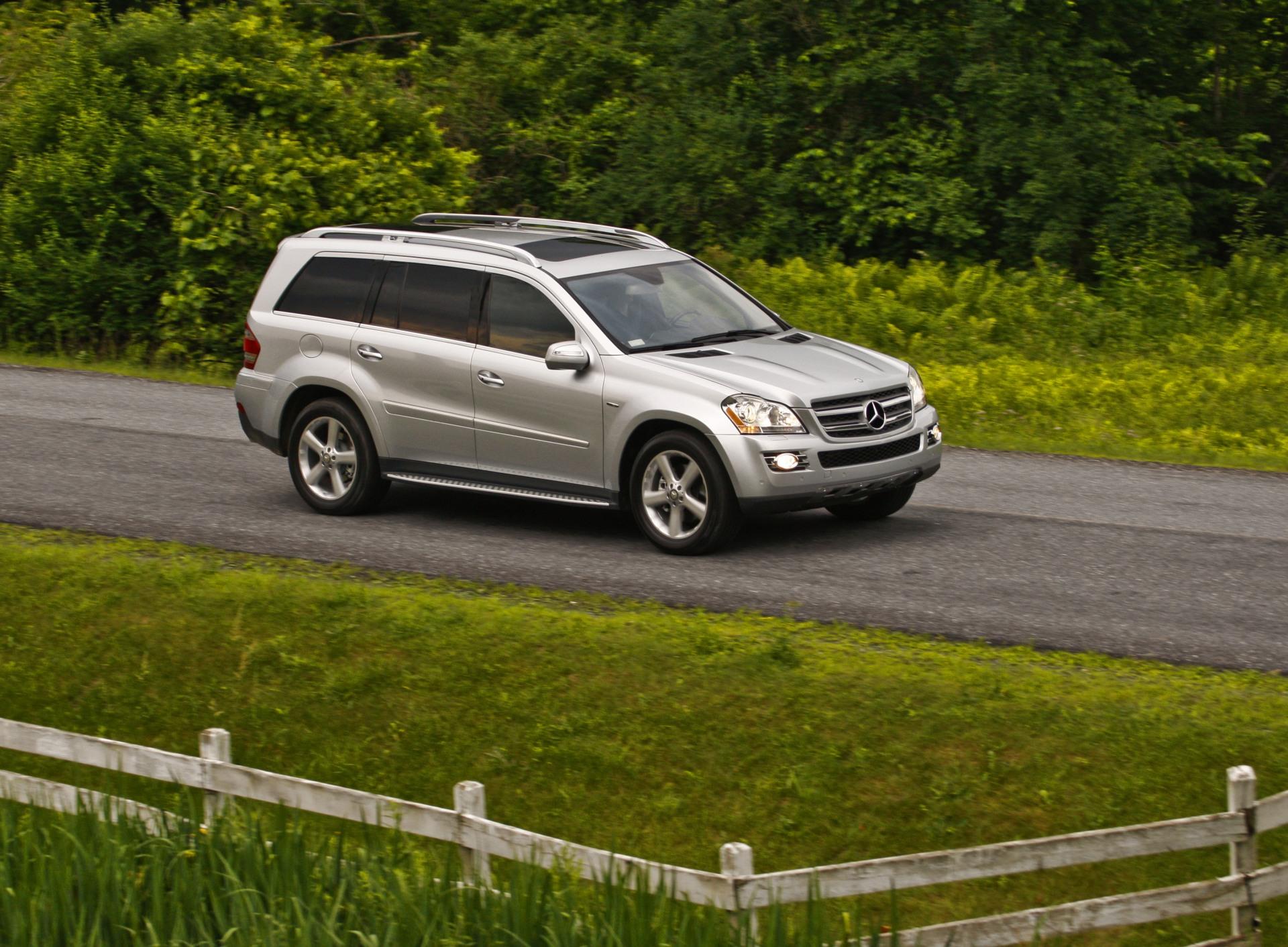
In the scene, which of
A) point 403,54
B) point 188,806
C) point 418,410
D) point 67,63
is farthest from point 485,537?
point 403,54

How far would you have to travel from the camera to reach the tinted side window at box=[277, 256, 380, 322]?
11.6 meters

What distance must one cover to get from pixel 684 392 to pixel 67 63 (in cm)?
1460

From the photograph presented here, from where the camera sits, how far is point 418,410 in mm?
11148

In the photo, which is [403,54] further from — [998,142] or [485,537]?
[485,537]

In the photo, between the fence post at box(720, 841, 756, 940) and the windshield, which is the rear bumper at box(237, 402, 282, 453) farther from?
the fence post at box(720, 841, 756, 940)

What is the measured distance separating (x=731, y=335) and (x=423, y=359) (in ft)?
6.67

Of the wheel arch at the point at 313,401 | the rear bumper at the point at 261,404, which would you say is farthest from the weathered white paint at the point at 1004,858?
the rear bumper at the point at 261,404

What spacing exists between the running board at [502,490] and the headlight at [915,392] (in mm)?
2065

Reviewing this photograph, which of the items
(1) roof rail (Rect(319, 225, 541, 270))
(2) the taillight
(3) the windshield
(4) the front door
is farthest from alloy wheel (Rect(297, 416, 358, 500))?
(3) the windshield

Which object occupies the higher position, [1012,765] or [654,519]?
[654,519]

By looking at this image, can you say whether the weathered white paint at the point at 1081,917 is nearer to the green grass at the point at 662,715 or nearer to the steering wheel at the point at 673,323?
the green grass at the point at 662,715

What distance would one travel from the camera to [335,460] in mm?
11672

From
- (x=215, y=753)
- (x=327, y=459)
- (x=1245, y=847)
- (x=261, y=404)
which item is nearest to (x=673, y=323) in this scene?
(x=327, y=459)

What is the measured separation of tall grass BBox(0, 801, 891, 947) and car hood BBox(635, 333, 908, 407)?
515 centimetres
